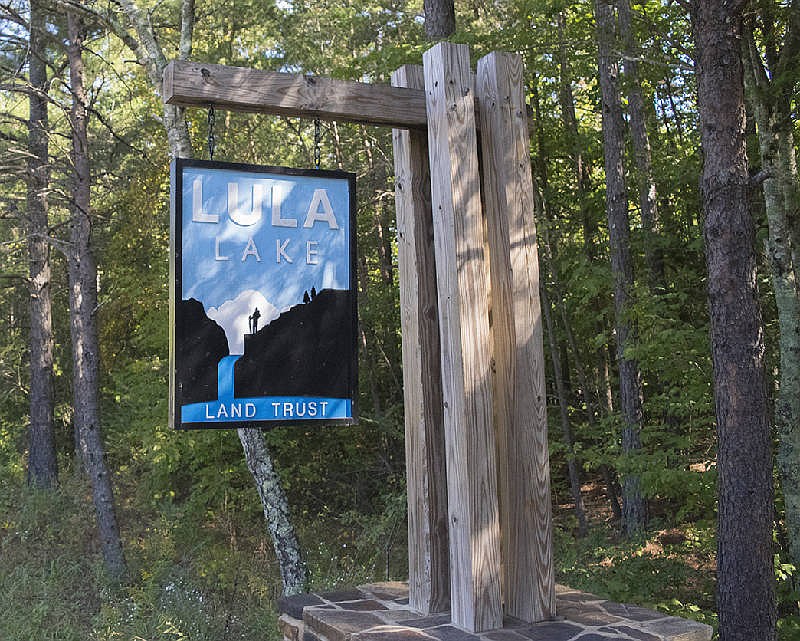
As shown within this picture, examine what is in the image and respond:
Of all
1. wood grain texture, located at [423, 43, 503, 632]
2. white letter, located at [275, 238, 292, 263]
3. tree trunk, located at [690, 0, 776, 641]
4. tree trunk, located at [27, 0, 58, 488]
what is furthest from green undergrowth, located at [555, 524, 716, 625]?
tree trunk, located at [27, 0, 58, 488]

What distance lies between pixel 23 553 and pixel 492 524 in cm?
999

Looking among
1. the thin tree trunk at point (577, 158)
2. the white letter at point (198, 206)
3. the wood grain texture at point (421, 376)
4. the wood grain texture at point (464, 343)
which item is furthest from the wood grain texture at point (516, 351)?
the thin tree trunk at point (577, 158)

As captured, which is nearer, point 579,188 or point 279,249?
point 279,249

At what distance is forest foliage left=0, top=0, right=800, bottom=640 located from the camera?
771 cm

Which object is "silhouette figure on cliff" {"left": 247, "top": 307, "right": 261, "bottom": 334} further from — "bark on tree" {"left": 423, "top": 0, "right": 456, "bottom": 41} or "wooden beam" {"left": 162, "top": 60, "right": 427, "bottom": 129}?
"bark on tree" {"left": 423, "top": 0, "right": 456, "bottom": 41}

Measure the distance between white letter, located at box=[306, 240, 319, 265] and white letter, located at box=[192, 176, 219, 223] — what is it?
16.0 inches

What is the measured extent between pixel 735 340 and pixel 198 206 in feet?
12.3

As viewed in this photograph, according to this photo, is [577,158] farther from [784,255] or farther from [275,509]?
[275,509]

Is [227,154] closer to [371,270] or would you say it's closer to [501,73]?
[371,270]

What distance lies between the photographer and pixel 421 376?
3.68 m

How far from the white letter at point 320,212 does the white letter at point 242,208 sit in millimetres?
212

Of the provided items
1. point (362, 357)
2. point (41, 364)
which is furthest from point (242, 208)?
point (41, 364)

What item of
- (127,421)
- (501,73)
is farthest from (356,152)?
(501,73)

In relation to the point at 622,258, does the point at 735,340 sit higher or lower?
lower
